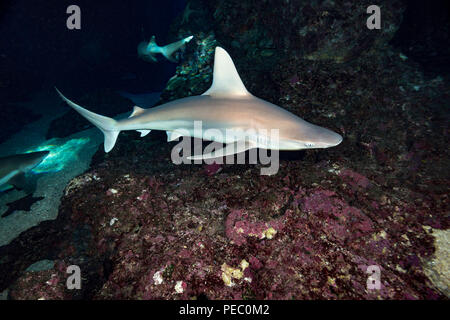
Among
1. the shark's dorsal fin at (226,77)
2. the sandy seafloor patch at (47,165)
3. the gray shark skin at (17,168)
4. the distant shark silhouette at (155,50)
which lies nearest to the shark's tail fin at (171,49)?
the distant shark silhouette at (155,50)

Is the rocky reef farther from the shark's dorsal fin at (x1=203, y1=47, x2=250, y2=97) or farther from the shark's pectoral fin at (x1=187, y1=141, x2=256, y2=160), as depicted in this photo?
the shark's dorsal fin at (x1=203, y1=47, x2=250, y2=97)

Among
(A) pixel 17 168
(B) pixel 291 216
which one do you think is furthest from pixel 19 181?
(B) pixel 291 216

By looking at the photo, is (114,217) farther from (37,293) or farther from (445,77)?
(445,77)

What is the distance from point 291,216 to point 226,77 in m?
2.51

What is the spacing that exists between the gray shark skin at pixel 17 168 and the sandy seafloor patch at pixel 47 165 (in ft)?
0.98

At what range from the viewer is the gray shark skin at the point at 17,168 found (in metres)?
4.97

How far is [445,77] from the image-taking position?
19.4 ft

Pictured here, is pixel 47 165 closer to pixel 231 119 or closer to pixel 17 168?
pixel 17 168

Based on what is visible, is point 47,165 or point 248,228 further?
point 47,165

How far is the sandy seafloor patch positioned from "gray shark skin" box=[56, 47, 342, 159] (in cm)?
228

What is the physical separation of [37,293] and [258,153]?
3768 millimetres

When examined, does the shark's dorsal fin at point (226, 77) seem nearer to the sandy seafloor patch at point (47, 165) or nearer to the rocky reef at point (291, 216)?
the rocky reef at point (291, 216)

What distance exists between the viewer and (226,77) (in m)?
3.52
